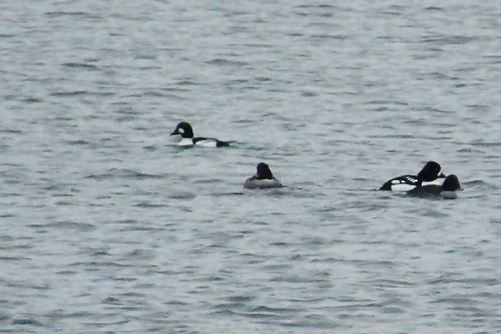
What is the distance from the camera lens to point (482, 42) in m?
44.4

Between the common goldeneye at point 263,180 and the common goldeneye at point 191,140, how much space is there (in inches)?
151

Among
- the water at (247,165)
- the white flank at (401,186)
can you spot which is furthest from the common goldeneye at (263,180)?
the white flank at (401,186)

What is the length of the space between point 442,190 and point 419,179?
498 millimetres

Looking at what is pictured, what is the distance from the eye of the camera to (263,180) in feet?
93.8

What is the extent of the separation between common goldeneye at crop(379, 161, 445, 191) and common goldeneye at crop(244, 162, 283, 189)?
1448 millimetres

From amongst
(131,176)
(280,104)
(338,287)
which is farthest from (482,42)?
(338,287)

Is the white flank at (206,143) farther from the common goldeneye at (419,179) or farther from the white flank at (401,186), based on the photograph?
the white flank at (401,186)

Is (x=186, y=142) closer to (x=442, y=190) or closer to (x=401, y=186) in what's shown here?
(x=401, y=186)

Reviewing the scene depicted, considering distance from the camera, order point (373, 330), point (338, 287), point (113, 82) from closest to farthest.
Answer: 1. point (373, 330)
2. point (338, 287)
3. point (113, 82)

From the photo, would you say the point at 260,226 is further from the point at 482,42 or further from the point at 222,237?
the point at 482,42

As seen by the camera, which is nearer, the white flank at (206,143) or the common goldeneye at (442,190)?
the common goldeneye at (442,190)

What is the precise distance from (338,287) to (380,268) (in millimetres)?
1160

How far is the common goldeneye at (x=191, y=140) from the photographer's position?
32625mm

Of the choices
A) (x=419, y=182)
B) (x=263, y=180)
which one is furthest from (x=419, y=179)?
(x=263, y=180)
